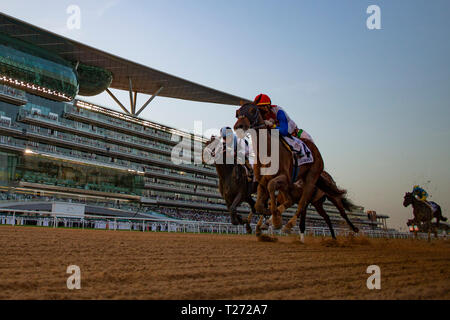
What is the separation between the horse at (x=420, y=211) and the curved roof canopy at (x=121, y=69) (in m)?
35.4

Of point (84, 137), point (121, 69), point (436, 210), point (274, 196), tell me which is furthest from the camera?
point (121, 69)

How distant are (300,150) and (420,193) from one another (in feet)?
35.7

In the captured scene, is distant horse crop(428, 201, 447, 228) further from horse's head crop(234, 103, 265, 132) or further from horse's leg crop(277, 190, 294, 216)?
horse's head crop(234, 103, 265, 132)

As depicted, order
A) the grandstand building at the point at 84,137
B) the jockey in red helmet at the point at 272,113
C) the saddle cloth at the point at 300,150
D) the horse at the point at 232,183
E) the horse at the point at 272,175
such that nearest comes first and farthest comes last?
the horse at the point at 272,175 → the saddle cloth at the point at 300,150 → the jockey in red helmet at the point at 272,113 → the horse at the point at 232,183 → the grandstand building at the point at 84,137

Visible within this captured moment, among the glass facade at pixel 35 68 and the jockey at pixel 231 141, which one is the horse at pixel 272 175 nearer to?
the jockey at pixel 231 141

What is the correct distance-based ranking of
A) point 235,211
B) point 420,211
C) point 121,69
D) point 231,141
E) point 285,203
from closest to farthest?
point 285,203 < point 235,211 < point 231,141 < point 420,211 < point 121,69

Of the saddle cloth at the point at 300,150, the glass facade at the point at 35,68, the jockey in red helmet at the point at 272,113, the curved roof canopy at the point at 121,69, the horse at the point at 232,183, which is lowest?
the horse at the point at 232,183

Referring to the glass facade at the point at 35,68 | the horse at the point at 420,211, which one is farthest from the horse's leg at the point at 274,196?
the glass facade at the point at 35,68

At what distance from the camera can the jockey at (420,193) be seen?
14477 mm

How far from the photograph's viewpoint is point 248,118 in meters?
5.49

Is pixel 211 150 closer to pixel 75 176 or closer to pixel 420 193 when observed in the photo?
pixel 420 193

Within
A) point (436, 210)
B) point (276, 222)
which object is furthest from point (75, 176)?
point (276, 222)
